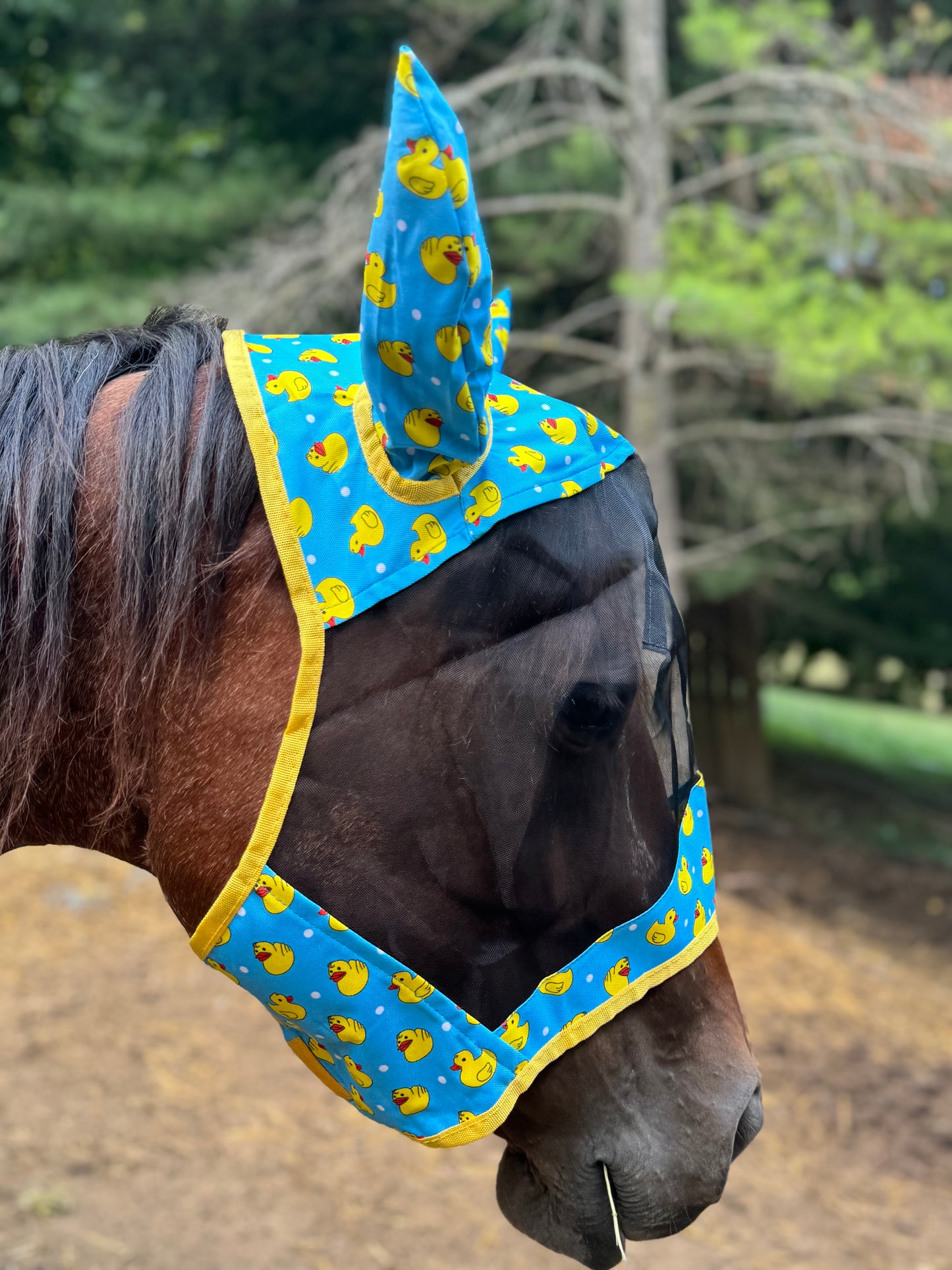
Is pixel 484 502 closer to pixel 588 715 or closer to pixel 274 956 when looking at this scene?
pixel 588 715

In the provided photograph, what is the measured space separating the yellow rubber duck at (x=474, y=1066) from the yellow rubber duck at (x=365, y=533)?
0.62 meters

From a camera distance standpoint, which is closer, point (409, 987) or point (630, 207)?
point (409, 987)

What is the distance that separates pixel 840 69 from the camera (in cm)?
565

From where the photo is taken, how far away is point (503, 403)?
1.29 metres

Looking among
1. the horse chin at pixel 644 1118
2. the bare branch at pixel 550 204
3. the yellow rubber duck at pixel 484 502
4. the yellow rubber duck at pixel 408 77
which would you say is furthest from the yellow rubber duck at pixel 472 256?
the bare branch at pixel 550 204

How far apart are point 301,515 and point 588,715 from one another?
406 millimetres

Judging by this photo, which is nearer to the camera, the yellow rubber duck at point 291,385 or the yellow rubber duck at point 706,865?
the yellow rubber duck at point 291,385

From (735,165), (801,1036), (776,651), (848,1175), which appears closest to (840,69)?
(735,165)

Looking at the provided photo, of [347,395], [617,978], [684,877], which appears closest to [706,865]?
[684,877]

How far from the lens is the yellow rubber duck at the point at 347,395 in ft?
4.04

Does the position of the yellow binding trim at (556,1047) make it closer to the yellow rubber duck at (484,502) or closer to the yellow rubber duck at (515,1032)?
the yellow rubber duck at (515,1032)

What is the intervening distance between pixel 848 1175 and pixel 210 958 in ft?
11.9

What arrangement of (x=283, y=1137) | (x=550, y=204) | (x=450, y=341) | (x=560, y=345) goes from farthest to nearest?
(x=560, y=345), (x=550, y=204), (x=283, y=1137), (x=450, y=341)

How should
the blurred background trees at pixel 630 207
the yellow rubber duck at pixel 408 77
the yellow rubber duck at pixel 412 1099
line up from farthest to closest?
the blurred background trees at pixel 630 207, the yellow rubber duck at pixel 412 1099, the yellow rubber duck at pixel 408 77
